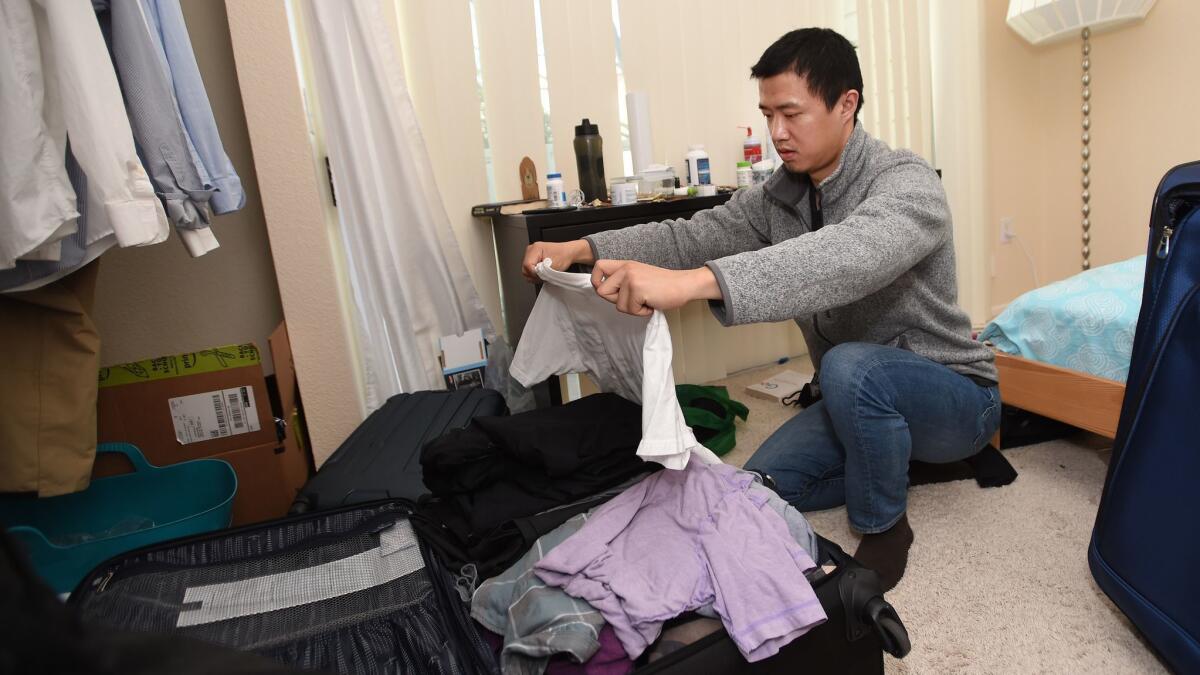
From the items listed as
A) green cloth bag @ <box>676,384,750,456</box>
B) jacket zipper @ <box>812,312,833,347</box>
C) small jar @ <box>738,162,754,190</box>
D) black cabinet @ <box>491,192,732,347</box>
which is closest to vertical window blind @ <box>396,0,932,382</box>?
black cabinet @ <box>491,192,732,347</box>

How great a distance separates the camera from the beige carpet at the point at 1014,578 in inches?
42.2

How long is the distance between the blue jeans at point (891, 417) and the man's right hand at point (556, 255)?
51cm

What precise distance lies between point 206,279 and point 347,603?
1237 mm

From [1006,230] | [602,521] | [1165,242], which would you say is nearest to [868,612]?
[602,521]

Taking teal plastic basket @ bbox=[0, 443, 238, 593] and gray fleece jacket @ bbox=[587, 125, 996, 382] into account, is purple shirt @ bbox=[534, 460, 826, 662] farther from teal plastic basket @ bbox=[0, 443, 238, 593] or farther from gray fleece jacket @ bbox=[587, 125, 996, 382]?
teal plastic basket @ bbox=[0, 443, 238, 593]

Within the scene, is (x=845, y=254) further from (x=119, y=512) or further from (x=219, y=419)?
(x=119, y=512)

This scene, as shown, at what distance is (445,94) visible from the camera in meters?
2.03

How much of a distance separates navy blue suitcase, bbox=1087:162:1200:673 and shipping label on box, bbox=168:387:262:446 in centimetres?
168

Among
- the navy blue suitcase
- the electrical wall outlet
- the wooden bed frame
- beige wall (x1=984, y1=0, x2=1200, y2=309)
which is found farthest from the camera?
the electrical wall outlet

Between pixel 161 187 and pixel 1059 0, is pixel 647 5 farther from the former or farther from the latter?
pixel 161 187

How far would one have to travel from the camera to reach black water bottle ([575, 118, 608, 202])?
6.53 ft

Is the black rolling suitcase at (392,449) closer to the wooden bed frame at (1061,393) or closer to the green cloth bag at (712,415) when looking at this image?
the green cloth bag at (712,415)

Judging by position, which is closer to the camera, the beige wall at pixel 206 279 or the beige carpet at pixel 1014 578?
the beige carpet at pixel 1014 578

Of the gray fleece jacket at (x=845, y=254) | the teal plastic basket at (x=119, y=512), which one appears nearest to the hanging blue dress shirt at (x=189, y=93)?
the teal plastic basket at (x=119, y=512)
